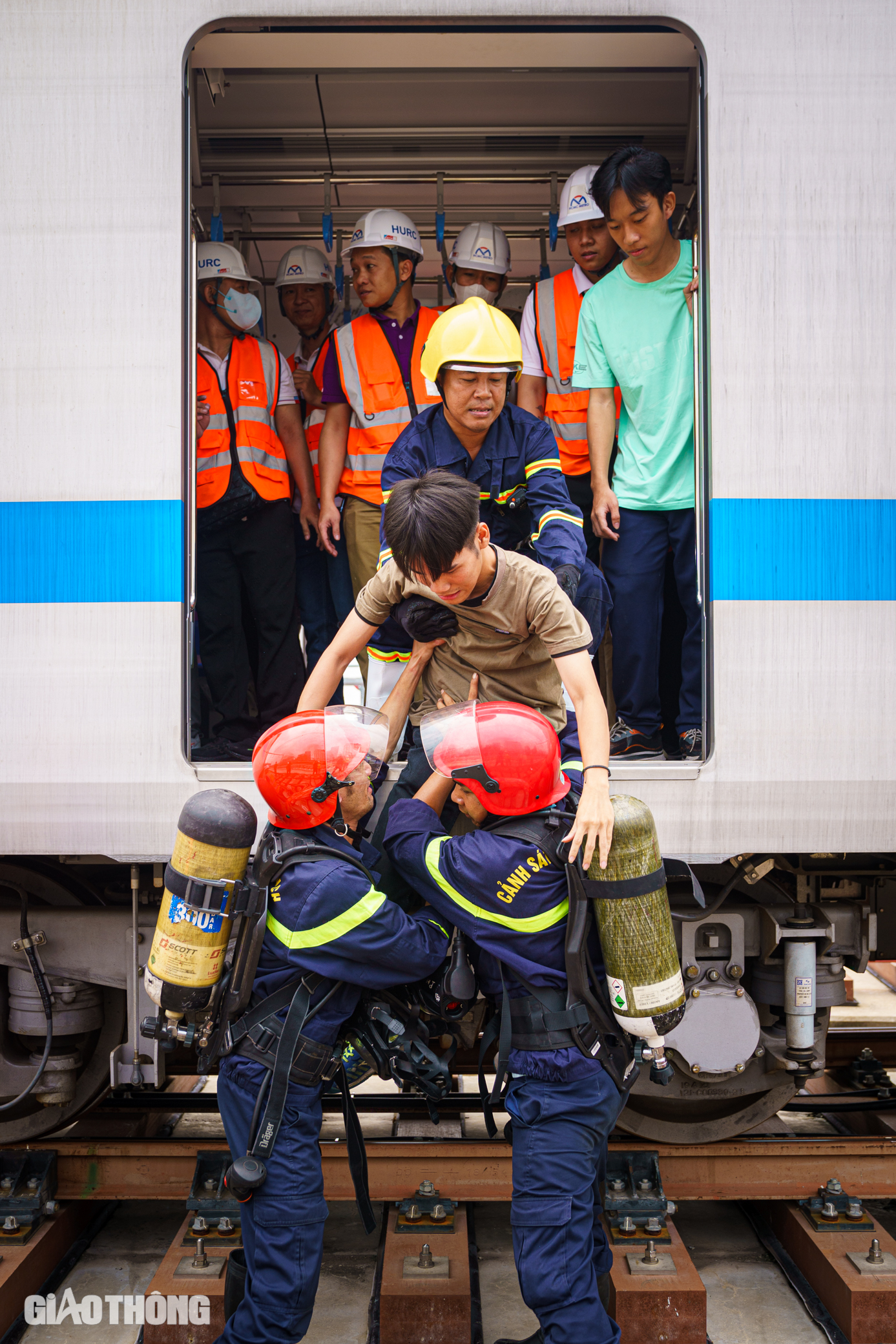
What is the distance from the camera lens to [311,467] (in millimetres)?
4223

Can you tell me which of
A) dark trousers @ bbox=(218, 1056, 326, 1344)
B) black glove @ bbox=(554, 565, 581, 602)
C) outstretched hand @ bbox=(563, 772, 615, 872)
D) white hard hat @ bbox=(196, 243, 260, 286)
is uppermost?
white hard hat @ bbox=(196, 243, 260, 286)

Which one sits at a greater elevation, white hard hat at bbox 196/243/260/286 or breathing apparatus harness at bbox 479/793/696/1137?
white hard hat at bbox 196/243/260/286

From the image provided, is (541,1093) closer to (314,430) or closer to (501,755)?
(501,755)

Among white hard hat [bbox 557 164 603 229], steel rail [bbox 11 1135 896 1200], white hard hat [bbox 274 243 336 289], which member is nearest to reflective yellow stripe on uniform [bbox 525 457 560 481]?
white hard hat [bbox 557 164 603 229]

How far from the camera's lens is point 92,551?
111 inches

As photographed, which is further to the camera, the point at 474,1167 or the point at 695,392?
the point at 474,1167

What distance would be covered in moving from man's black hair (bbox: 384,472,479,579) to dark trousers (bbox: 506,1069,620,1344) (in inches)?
47.1

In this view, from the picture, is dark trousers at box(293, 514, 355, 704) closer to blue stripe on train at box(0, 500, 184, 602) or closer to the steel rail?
blue stripe on train at box(0, 500, 184, 602)

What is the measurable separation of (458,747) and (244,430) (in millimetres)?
2006

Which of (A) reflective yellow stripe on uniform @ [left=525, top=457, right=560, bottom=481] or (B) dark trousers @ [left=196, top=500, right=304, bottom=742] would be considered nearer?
(A) reflective yellow stripe on uniform @ [left=525, top=457, right=560, bottom=481]

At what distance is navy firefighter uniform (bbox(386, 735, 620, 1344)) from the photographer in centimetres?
229

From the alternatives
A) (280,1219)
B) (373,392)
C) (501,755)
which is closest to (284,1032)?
(280,1219)

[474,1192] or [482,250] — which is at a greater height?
[482,250]

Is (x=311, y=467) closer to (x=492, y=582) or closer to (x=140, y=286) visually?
(x=140, y=286)
